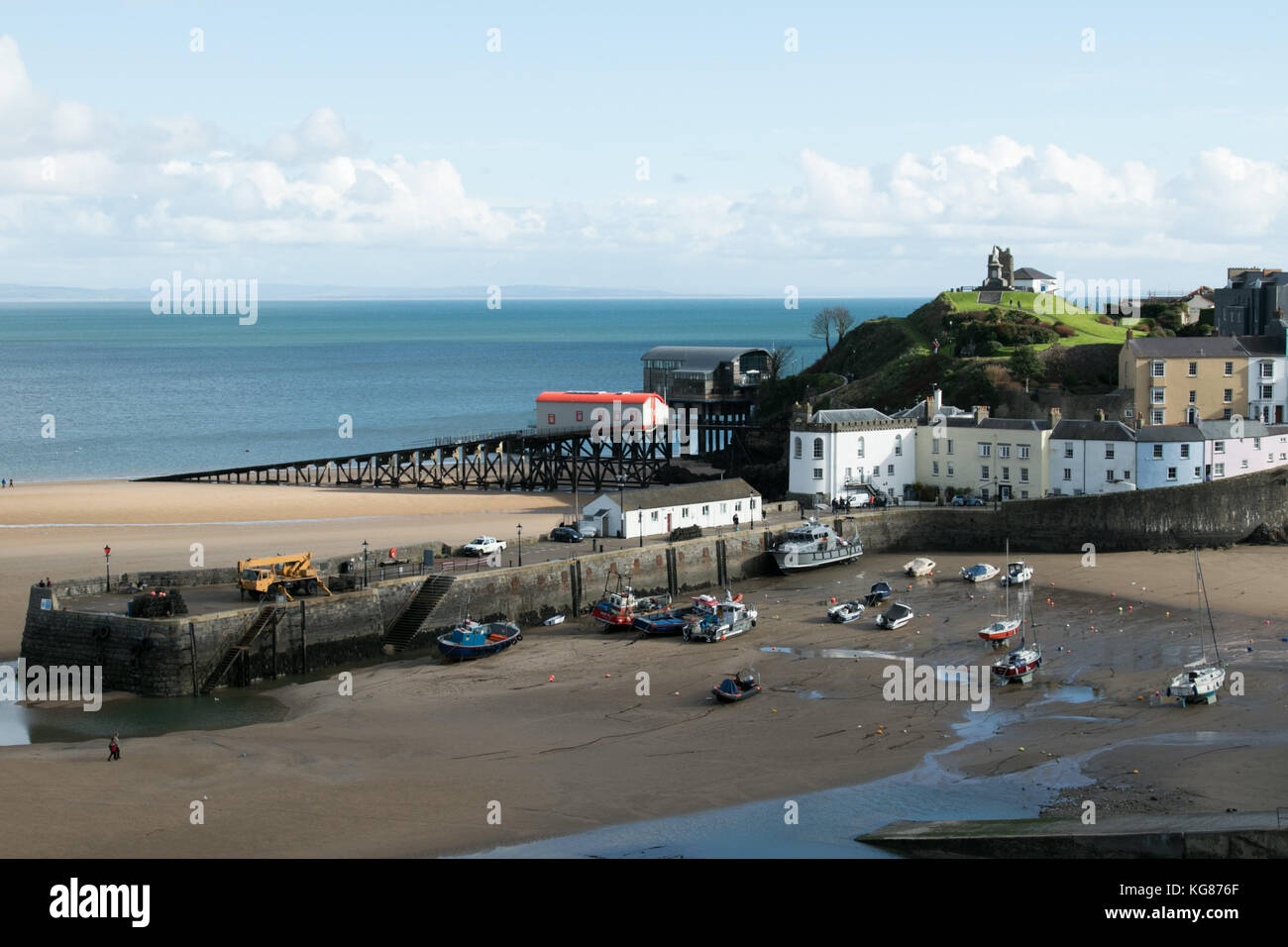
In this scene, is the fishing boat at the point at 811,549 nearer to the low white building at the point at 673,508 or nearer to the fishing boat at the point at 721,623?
the low white building at the point at 673,508

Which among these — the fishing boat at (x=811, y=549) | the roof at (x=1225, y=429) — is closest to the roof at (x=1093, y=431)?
the roof at (x=1225, y=429)

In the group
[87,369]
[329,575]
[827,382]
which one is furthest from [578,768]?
[87,369]

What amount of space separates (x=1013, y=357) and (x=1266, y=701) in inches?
1652

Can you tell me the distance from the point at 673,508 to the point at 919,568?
1020cm

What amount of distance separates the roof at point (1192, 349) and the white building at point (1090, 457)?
961 cm

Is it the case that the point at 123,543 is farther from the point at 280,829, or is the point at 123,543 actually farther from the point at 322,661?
the point at 280,829

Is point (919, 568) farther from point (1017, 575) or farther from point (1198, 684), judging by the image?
point (1198, 684)

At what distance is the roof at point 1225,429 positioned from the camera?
203ft

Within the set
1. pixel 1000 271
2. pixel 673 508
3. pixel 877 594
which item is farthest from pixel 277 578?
pixel 1000 271

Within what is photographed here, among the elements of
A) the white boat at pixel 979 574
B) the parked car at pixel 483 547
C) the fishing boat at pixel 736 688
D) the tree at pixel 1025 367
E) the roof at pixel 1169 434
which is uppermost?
the tree at pixel 1025 367

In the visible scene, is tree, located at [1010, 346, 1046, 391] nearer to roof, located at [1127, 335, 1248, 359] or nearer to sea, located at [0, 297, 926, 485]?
roof, located at [1127, 335, 1248, 359]

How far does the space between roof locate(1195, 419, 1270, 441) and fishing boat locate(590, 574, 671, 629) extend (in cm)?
2773

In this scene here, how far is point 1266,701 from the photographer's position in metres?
36.9

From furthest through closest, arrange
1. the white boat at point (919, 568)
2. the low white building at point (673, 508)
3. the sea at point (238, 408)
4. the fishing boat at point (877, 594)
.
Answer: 1. the sea at point (238, 408)
2. the low white building at point (673, 508)
3. the white boat at point (919, 568)
4. the fishing boat at point (877, 594)
